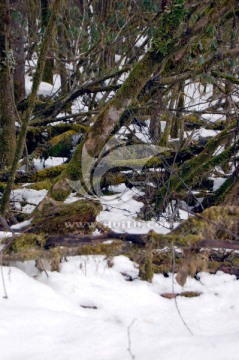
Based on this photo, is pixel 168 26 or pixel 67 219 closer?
pixel 67 219

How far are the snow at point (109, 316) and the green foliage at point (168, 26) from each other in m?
1.68

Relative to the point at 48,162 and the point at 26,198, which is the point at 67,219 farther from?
the point at 48,162

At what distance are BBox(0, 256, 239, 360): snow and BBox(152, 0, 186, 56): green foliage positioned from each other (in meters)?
1.68

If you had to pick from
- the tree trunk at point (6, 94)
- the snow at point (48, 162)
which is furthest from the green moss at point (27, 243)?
the snow at point (48, 162)

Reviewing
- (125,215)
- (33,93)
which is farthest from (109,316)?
(125,215)

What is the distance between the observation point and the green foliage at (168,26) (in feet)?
10.7

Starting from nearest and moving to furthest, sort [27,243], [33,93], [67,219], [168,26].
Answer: [27,243]
[67,219]
[168,26]
[33,93]

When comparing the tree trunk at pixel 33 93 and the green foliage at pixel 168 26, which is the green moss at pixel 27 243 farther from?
the green foliage at pixel 168 26

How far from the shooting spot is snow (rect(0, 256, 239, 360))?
167 cm

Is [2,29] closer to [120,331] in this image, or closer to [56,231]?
[56,231]

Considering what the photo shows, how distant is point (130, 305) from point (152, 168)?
3.32 meters

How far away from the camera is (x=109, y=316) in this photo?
207 cm

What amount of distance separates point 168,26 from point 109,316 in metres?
2.31

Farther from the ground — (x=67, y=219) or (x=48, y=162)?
(x=48, y=162)
